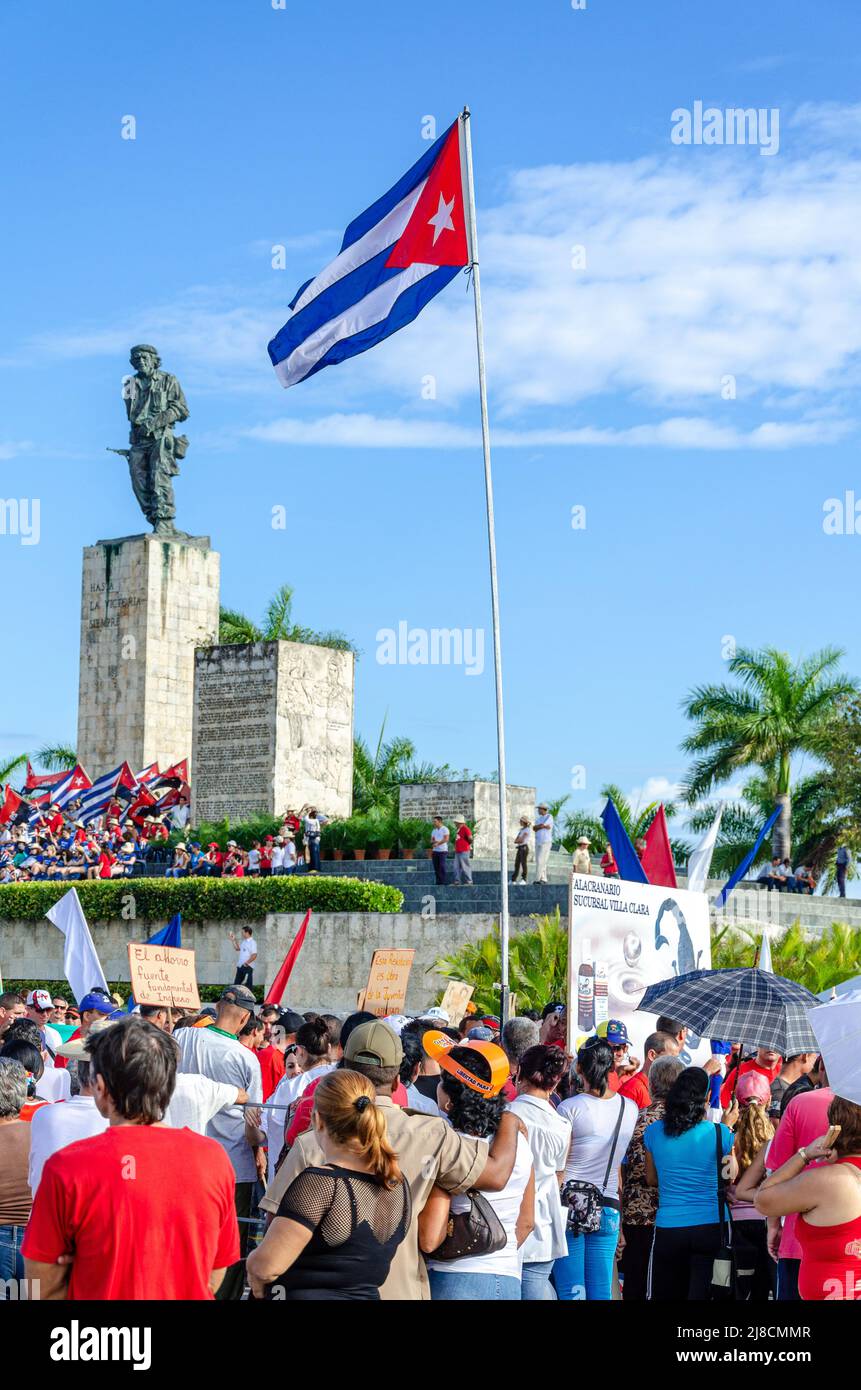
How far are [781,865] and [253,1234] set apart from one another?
21625 mm

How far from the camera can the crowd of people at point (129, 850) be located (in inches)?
1083

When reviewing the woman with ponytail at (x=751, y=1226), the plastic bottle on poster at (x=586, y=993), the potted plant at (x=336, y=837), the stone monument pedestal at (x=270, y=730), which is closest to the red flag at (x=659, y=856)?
the plastic bottle on poster at (x=586, y=993)

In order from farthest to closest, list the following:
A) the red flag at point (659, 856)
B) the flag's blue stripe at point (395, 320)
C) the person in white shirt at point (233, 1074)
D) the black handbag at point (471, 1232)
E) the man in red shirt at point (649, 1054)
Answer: the red flag at point (659, 856)
the flag's blue stripe at point (395, 320)
the man in red shirt at point (649, 1054)
the person in white shirt at point (233, 1074)
the black handbag at point (471, 1232)

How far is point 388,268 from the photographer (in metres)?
14.3

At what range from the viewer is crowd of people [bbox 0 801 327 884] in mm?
27516

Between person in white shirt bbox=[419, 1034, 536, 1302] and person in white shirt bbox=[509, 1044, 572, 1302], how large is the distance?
43 centimetres

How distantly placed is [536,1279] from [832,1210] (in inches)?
62.7

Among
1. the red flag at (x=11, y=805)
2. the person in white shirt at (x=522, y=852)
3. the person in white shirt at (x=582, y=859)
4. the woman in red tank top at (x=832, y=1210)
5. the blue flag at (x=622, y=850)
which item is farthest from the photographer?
the red flag at (x=11, y=805)

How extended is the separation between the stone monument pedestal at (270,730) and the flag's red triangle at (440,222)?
709 inches

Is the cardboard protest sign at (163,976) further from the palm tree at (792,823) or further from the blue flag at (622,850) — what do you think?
the palm tree at (792,823)

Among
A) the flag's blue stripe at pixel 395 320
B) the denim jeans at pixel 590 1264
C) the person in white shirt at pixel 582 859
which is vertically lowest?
the denim jeans at pixel 590 1264

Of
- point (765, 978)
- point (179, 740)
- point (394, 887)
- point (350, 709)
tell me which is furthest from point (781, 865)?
point (765, 978)

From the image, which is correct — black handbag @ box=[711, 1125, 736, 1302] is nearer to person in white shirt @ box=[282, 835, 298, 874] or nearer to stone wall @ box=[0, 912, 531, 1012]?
stone wall @ box=[0, 912, 531, 1012]
